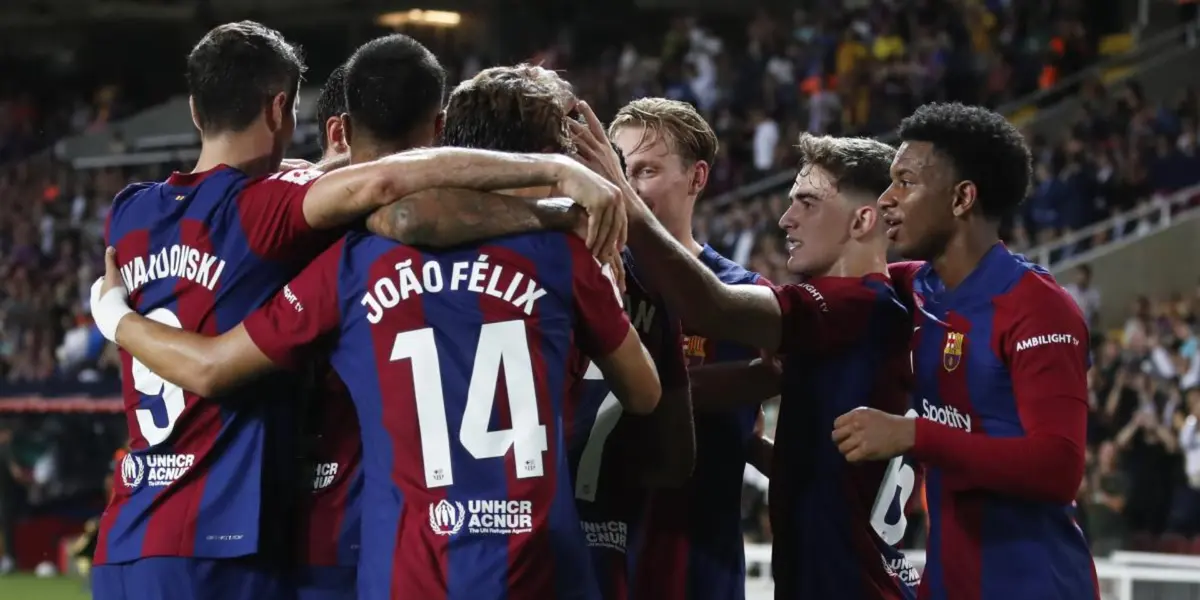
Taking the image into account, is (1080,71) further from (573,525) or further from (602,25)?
(573,525)

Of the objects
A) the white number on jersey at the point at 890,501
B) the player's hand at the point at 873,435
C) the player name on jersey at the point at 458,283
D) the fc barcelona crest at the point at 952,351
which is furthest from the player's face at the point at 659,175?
the player name on jersey at the point at 458,283

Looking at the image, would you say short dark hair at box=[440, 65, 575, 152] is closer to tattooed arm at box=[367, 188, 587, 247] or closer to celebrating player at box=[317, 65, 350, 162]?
tattooed arm at box=[367, 188, 587, 247]

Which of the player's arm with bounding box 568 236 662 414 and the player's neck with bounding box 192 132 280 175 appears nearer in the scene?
the player's arm with bounding box 568 236 662 414

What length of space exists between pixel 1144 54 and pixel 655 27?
8.76 metres

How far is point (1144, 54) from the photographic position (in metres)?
18.2

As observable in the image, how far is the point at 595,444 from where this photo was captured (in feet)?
14.0

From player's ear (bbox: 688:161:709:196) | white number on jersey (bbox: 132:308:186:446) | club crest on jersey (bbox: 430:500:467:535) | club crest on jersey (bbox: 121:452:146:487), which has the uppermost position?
player's ear (bbox: 688:161:709:196)

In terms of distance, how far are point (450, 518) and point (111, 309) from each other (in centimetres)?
111

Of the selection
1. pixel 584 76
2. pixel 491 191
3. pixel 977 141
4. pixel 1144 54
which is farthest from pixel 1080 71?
pixel 491 191

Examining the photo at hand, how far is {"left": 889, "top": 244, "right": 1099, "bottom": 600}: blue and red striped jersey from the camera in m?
3.85

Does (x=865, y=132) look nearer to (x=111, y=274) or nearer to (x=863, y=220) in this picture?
(x=863, y=220)

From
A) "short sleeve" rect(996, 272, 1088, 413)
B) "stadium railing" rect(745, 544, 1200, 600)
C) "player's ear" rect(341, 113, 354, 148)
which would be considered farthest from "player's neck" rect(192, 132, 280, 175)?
"stadium railing" rect(745, 544, 1200, 600)

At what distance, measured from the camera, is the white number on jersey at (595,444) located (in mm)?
4258

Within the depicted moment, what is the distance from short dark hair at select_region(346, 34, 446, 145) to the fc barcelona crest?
1504mm
